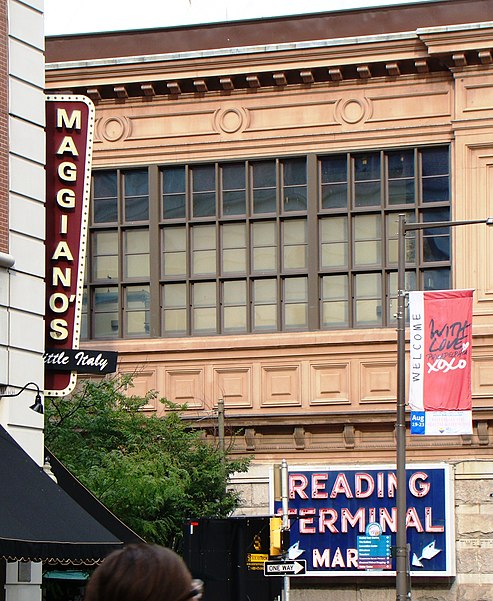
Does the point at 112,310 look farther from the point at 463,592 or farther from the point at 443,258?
the point at 463,592

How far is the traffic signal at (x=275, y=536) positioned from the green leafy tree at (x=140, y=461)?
10.9ft

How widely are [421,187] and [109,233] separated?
7.44 m

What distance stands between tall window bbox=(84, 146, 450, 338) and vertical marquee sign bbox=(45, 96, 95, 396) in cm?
1468

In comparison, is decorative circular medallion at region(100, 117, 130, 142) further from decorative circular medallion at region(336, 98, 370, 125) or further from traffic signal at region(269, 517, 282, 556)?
traffic signal at region(269, 517, 282, 556)

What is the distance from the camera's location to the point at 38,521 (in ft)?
47.1

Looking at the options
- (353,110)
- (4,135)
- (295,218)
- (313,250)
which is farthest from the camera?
(295,218)

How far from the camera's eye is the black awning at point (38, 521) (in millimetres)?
13797

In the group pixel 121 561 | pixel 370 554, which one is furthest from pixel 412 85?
pixel 121 561

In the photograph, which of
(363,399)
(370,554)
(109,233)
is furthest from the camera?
(109,233)

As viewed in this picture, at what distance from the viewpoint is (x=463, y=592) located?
99.1 feet

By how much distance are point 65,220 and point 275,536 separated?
630cm

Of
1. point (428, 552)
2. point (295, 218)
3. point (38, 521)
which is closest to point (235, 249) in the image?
point (295, 218)

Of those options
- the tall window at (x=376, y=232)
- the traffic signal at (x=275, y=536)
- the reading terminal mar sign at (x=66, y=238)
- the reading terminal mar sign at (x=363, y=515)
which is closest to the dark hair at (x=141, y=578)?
the reading terminal mar sign at (x=66, y=238)

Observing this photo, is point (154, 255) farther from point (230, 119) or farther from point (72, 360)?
point (72, 360)
